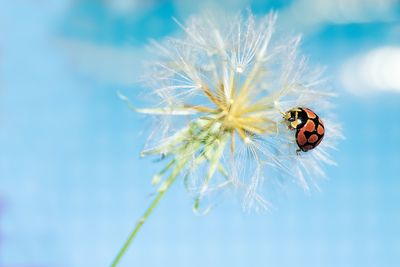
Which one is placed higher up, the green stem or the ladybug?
the ladybug

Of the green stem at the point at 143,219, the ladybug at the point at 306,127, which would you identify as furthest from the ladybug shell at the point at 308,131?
the green stem at the point at 143,219

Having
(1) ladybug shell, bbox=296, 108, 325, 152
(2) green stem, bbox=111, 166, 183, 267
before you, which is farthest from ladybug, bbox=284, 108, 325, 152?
(2) green stem, bbox=111, 166, 183, 267

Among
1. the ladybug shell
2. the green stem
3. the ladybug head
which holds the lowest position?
the green stem

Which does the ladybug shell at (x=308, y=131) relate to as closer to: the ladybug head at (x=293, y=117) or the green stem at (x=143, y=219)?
the ladybug head at (x=293, y=117)

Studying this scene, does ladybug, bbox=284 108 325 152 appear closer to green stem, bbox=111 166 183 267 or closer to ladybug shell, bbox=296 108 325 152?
ladybug shell, bbox=296 108 325 152

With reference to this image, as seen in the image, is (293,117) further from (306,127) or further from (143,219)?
(143,219)

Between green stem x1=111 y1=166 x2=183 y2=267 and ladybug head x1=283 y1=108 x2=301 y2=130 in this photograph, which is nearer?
green stem x1=111 y1=166 x2=183 y2=267

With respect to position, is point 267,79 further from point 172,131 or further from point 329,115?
point 172,131

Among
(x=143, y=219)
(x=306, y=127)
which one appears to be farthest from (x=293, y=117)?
(x=143, y=219)

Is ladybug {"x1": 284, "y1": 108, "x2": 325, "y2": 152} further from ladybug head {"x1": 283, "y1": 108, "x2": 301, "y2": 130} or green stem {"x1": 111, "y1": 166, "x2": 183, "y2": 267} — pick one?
green stem {"x1": 111, "y1": 166, "x2": 183, "y2": 267}
